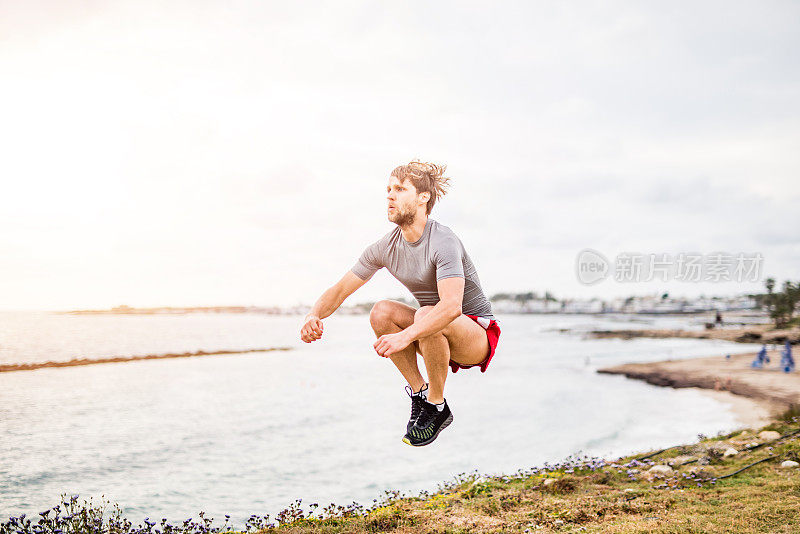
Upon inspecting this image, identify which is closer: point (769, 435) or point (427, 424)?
point (427, 424)

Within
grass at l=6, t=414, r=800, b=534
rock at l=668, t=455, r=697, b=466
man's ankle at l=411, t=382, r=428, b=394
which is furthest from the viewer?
rock at l=668, t=455, r=697, b=466

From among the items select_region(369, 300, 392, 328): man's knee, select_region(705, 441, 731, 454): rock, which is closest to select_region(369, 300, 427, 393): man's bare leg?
select_region(369, 300, 392, 328): man's knee

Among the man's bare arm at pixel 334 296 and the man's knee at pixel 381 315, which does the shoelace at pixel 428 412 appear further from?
the man's bare arm at pixel 334 296

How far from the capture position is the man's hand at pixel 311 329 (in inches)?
119

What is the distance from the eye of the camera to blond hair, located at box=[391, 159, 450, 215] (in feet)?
9.45

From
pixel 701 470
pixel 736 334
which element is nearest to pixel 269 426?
pixel 701 470

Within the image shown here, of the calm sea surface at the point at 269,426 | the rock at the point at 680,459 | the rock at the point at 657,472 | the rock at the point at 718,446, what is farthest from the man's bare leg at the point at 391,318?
the rock at the point at 718,446

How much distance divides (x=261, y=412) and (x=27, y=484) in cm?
2319

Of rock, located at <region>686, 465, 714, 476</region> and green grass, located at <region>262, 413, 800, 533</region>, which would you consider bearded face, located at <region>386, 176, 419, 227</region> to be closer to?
green grass, located at <region>262, 413, 800, 533</region>

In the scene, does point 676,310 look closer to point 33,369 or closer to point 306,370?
point 306,370

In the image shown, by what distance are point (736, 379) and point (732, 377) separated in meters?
1.04

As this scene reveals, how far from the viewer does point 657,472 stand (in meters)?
15.3

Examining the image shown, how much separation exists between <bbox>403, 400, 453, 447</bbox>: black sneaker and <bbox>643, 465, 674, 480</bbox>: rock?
13.8m

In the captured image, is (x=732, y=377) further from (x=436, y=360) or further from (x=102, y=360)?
(x=102, y=360)
